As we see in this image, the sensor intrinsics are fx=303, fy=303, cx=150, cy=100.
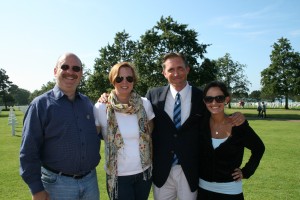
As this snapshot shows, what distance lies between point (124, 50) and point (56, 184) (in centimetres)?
5148

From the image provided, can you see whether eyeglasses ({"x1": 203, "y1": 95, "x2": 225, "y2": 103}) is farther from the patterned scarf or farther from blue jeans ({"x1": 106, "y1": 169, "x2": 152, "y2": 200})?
blue jeans ({"x1": 106, "y1": 169, "x2": 152, "y2": 200})

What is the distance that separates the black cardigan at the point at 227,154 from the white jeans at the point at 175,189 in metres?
0.33

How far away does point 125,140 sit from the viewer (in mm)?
4121

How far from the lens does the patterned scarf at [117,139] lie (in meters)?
4.06

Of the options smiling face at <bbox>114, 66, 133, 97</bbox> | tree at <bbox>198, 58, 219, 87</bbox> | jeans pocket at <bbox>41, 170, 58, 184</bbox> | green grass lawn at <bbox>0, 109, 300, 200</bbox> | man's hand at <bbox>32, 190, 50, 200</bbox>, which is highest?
tree at <bbox>198, 58, 219, 87</bbox>

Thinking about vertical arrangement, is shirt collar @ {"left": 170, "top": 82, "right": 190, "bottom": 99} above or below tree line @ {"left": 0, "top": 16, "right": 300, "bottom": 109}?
below

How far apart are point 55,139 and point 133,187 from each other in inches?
51.3

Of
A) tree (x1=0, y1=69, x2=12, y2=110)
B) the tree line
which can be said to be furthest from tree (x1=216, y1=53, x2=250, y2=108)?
tree (x1=0, y1=69, x2=12, y2=110)

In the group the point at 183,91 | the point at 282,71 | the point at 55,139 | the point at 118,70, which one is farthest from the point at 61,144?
the point at 282,71

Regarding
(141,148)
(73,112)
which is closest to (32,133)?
(73,112)

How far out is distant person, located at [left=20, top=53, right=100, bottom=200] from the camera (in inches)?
137

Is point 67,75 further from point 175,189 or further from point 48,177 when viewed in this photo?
point 175,189

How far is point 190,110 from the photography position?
4480 mm

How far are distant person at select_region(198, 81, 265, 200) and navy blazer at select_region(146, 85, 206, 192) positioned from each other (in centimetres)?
14
